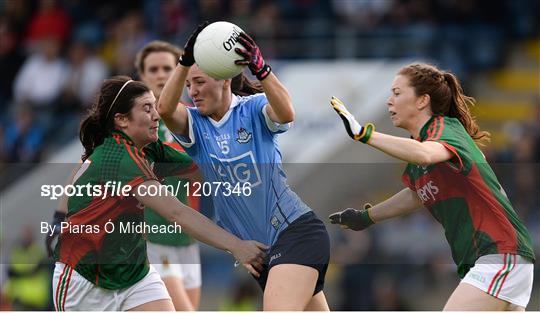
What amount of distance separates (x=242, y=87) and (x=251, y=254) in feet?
3.40

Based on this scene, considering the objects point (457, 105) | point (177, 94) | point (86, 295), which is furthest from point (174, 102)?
point (457, 105)

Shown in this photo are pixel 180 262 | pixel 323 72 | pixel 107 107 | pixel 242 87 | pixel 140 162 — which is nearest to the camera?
pixel 140 162

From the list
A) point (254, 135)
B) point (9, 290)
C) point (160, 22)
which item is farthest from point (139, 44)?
point (254, 135)

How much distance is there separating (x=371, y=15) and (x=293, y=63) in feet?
3.74

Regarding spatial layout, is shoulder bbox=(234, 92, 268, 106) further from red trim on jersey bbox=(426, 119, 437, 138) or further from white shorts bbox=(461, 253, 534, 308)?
white shorts bbox=(461, 253, 534, 308)

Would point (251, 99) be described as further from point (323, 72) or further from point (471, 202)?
point (323, 72)

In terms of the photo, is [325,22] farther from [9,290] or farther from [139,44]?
[9,290]

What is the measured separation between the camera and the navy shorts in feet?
22.6

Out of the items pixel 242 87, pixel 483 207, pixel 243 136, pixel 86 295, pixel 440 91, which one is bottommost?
pixel 86 295

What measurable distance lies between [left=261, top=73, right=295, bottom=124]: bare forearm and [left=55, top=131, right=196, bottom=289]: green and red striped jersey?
2.51 feet

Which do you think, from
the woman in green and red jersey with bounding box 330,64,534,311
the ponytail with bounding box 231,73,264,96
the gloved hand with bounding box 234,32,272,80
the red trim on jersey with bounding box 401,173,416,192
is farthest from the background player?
the woman in green and red jersey with bounding box 330,64,534,311

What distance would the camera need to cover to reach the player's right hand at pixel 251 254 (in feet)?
22.6

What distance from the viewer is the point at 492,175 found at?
696 cm

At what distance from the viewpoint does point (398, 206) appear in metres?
7.25
